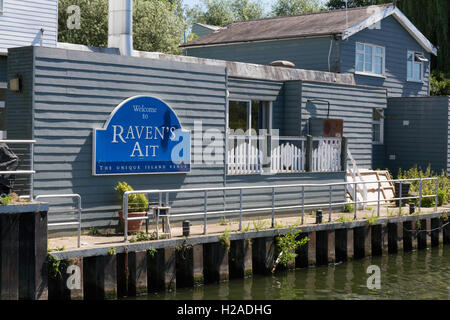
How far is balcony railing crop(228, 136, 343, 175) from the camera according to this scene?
1859 centimetres

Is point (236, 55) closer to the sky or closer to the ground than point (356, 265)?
closer to the sky

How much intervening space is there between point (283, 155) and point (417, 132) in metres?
9.88

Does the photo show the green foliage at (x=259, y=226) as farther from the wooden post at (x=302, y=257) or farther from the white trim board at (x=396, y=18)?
the white trim board at (x=396, y=18)

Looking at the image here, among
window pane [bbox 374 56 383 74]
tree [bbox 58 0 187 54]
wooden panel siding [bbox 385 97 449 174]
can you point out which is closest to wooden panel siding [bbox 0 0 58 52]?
window pane [bbox 374 56 383 74]

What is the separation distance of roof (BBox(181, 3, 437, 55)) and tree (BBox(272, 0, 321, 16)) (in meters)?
36.8

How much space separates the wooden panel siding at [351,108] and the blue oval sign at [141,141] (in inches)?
241

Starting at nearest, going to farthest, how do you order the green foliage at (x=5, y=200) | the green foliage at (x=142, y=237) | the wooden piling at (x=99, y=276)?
the green foliage at (x=5, y=200), the wooden piling at (x=99, y=276), the green foliage at (x=142, y=237)

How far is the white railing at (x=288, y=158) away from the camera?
19.2 metres

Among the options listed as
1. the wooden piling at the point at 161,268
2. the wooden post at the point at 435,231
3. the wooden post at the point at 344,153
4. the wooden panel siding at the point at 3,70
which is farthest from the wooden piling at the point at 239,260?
the wooden panel siding at the point at 3,70

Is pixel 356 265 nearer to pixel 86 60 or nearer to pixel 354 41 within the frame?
pixel 86 60

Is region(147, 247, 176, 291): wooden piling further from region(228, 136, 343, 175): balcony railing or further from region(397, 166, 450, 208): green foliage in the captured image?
region(397, 166, 450, 208): green foliage

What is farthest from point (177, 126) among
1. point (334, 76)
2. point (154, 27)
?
point (154, 27)

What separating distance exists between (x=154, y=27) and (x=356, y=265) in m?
25.1
